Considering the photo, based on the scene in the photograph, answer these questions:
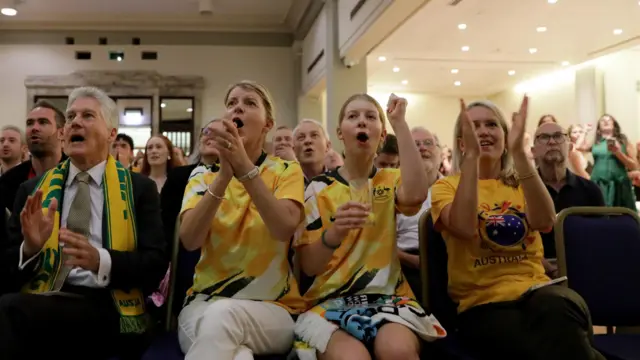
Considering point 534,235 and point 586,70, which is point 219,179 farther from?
point 586,70

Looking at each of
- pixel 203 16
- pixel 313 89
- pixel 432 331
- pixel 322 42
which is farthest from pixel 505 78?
pixel 432 331

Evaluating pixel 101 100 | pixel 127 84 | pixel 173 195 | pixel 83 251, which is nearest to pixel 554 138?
pixel 173 195

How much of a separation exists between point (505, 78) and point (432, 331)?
13.7 metres

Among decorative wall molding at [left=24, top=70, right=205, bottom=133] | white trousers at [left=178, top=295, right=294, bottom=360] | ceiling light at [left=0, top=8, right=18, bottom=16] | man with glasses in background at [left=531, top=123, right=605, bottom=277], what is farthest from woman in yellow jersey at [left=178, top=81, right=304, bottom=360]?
ceiling light at [left=0, top=8, right=18, bottom=16]

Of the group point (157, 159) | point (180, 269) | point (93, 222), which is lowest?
point (180, 269)

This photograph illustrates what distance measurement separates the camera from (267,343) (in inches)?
74.8

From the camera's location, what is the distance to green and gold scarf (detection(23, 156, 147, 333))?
2.03 meters

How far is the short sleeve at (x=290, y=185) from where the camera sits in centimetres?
201

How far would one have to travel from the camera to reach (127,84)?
1280 centimetres

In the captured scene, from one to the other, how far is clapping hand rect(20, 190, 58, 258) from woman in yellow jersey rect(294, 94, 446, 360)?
2.88 ft

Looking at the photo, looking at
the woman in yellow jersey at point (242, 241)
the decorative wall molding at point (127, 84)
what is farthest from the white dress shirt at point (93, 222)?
the decorative wall molding at point (127, 84)

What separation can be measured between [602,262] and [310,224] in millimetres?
1324

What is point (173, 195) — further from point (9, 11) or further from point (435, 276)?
point (9, 11)

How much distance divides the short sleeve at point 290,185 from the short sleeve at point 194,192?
29 centimetres
